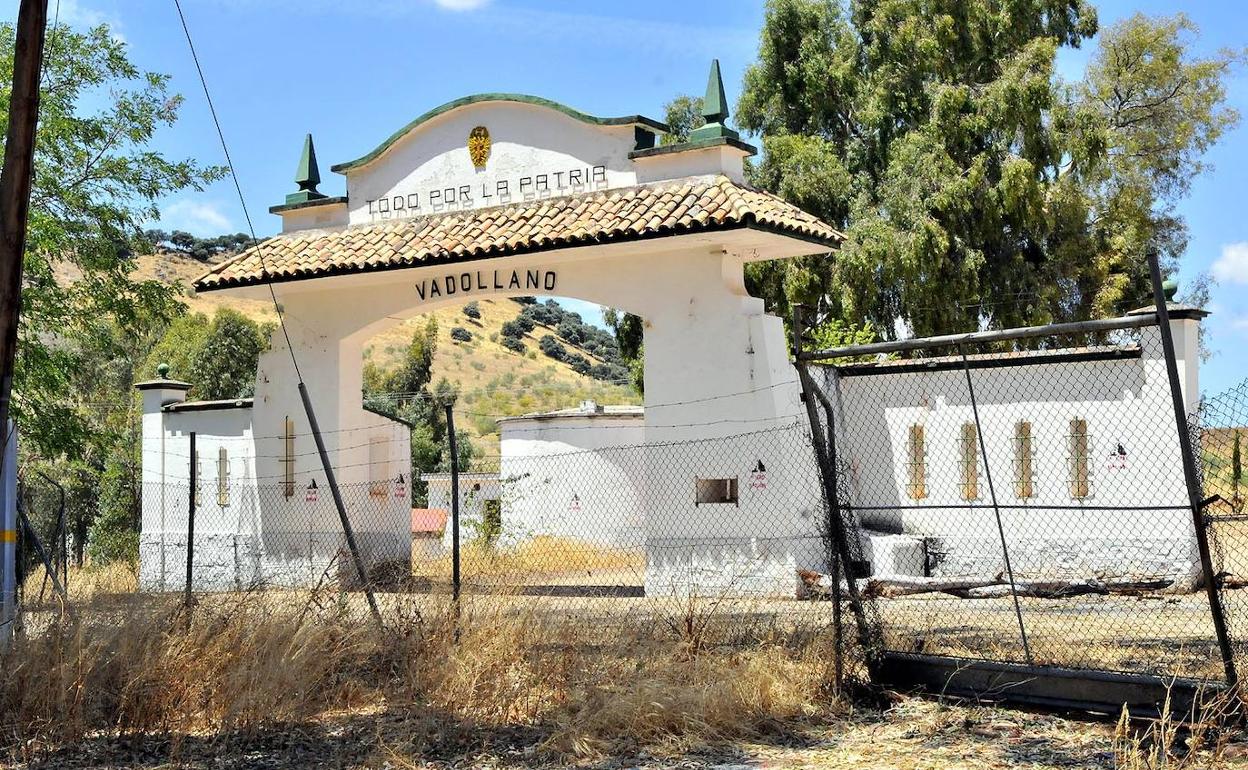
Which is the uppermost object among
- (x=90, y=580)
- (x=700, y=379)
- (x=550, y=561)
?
(x=700, y=379)

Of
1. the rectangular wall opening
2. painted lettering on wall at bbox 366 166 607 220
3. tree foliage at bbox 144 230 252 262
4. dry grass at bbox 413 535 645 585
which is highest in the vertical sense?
tree foliage at bbox 144 230 252 262

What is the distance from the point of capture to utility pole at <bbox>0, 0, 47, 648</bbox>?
985 centimetres

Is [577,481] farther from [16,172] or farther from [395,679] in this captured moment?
[16,172]

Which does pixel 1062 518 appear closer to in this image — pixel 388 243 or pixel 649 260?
pixel 649 260

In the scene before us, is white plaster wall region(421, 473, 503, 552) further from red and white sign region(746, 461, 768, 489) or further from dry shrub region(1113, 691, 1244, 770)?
dry shrub region(1113, 691, 1244, 770)

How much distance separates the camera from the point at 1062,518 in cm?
1888

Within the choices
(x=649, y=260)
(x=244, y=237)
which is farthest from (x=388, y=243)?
(x=244, y=237)

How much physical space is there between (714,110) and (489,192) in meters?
3.54

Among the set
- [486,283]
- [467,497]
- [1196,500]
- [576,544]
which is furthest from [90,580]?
[1196,500]

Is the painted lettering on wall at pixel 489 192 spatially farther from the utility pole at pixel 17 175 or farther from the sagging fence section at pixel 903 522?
the utility pole at pixel 17 175

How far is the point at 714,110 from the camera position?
1777cm

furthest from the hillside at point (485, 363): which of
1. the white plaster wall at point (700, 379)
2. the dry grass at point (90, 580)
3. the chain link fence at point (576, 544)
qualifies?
the white plaster wall at point (700, 379)

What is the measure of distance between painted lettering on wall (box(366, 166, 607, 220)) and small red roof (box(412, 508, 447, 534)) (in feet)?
40.4

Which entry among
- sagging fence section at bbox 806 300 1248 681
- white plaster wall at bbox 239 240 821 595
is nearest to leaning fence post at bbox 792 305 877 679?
sagging fence section at bbox 806 300 1248 681
